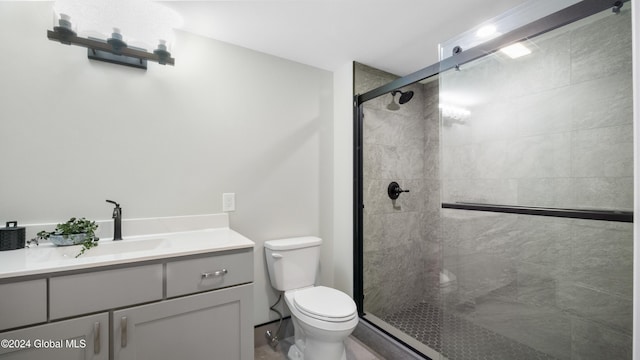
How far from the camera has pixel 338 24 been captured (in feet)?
5.55

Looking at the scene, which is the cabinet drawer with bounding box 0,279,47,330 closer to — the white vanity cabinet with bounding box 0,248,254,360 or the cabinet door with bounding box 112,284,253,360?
the white vanity cabinet with bounding box 0,248,254,360

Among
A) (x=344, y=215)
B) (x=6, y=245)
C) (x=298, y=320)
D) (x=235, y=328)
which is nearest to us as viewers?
(x=6, y=245)

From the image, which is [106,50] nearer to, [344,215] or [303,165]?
[303,165]

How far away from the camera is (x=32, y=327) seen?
97cm

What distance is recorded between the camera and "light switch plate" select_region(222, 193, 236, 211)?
1862 millimetres

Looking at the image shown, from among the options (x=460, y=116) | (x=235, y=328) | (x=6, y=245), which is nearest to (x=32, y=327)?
(x=6, y=245)

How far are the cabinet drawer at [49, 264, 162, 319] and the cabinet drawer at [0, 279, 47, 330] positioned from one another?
→ 0.02 metres

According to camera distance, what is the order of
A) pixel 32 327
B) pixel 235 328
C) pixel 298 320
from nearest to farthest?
1. pixel 32 327
2. pixel 235 328
3. pixel 298 320

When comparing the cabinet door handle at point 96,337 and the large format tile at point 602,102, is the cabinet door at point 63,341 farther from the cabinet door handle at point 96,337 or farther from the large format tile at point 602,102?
the large format tile at point 602,102

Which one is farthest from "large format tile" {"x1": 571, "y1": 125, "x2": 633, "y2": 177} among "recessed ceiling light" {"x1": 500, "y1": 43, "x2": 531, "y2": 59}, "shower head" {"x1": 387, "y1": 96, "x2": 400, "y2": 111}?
"shower head" {"x1": 387, "y1": 96, "x2": 400, "y2": 111}

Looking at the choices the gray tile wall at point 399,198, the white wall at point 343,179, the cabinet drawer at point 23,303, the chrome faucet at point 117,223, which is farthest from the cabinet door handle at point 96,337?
the gray tile wall at point 399,198

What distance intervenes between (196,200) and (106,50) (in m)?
0.94

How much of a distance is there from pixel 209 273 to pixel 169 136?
3.06ft

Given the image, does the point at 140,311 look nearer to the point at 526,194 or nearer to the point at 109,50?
the point at 109,50
